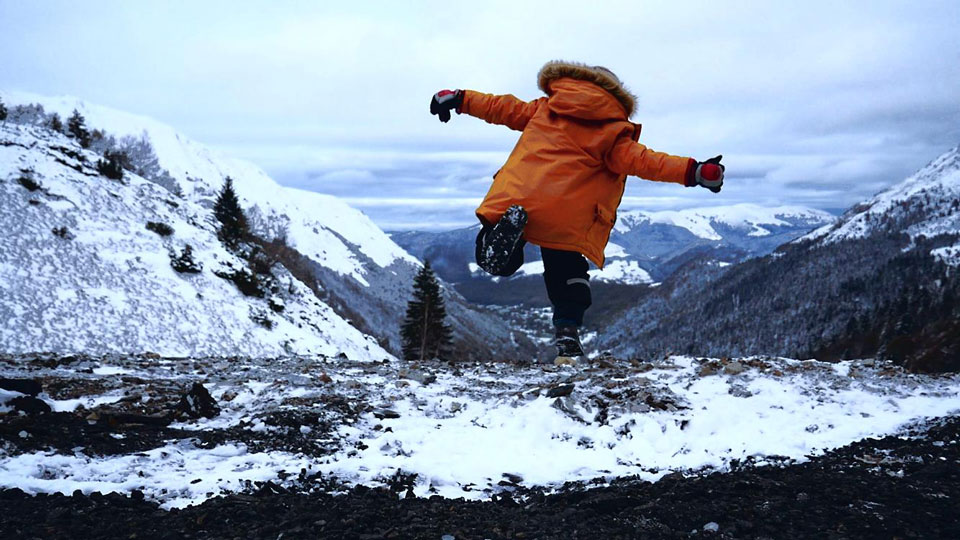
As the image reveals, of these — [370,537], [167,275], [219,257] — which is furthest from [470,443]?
[219,257]

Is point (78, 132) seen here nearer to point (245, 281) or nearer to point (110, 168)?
point (110, 168)

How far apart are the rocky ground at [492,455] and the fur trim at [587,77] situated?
10.2 feet

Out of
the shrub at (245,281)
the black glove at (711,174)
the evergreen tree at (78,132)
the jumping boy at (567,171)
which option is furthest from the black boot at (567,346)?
the evergreen tree at (78,132)

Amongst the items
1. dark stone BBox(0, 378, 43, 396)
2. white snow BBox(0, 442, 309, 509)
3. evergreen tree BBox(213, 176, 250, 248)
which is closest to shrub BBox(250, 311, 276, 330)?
evergreen tree BBox(213, 176, 250, 248)

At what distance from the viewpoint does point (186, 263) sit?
25266mm

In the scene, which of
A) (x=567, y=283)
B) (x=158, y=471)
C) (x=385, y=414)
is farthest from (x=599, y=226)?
(x=158, y=471)

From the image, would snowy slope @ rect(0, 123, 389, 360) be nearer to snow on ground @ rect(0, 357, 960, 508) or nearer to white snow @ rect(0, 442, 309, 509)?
snow on ground @ rect(0, 357, 960, 508)

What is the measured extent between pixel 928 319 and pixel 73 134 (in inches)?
5985

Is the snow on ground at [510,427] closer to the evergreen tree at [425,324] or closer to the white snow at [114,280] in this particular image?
the white snow at [114,280]

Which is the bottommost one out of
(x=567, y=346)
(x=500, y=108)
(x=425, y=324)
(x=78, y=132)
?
(x=425, y=324)

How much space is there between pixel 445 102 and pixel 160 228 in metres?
24.7

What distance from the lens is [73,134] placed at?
118ft

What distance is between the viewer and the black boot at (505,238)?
6020 millimetres

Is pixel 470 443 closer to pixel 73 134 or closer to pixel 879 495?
pixel 879 495
